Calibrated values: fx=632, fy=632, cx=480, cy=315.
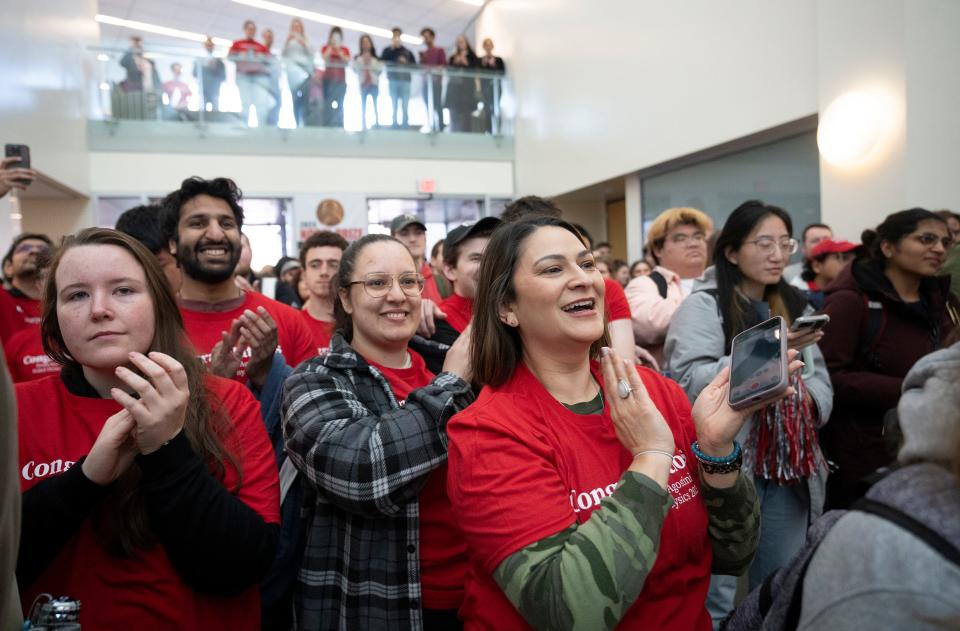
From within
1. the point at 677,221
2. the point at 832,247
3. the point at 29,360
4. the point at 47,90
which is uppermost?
the point at 47,90

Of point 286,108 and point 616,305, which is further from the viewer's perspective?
point 286,108

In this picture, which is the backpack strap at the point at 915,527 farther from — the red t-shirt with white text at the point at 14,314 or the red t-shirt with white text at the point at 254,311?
the red t-shirt with white text at the point at 14,314

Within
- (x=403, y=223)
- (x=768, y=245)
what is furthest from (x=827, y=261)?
(x=403, y=223)

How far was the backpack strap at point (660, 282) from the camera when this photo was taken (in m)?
3.30

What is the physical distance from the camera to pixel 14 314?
3.50 meters

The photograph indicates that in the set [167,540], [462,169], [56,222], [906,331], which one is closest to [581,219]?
[462,169]

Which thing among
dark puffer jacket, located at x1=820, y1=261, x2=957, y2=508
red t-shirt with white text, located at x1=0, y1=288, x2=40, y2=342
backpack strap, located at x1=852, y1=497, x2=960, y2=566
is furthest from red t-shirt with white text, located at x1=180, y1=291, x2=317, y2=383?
dark puffer jacket, located at x1=820, y1=261, x2=957, y2=508

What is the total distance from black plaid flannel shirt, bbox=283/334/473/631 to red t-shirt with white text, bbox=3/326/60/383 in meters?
1.89

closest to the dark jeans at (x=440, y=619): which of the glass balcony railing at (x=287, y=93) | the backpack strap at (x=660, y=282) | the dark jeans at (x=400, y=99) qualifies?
the backpack strap at (x=660, y=282)

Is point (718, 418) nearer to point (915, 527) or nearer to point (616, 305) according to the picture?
point (915, 527)

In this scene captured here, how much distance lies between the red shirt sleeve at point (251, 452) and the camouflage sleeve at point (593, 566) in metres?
0.67

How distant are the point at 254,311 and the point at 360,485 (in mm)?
1225

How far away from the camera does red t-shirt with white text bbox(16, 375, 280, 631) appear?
138 centimetres

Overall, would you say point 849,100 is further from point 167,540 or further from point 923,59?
point 167,540
